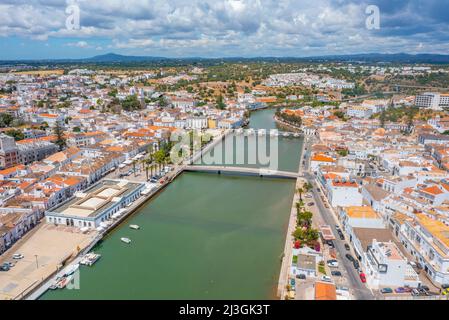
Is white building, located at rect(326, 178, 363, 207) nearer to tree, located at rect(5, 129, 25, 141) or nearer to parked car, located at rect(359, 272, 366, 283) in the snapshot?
parked car, located at rect(359, 272, 366, 283)

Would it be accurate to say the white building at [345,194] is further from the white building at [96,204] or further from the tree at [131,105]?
the tree at [131,105]

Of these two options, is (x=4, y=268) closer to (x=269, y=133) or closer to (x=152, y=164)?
(x=152, y=164)

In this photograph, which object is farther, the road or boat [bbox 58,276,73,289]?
boat [bbox 58,276,73,289]

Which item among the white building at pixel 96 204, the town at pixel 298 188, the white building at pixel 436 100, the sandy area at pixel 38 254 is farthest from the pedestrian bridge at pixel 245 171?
the white building at pixel 436 100

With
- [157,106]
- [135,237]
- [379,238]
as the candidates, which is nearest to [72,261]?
[135,237]

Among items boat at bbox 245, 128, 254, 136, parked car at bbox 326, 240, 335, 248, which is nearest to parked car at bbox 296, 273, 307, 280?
parked car at bbox 326, 240, 335, 248

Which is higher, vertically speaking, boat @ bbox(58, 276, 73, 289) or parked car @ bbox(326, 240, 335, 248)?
parked car @ bbox(326, 240, 335, 248)

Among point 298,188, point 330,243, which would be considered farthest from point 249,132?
point 330,243

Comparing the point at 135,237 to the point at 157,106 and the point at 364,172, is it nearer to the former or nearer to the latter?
the point at 364,172
